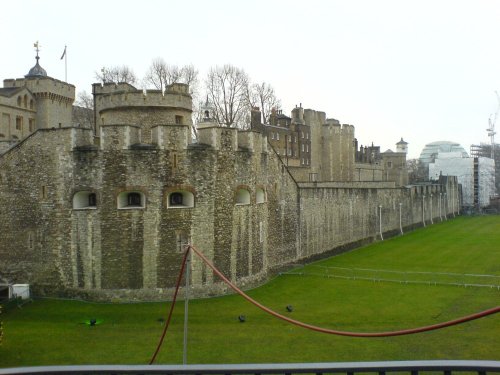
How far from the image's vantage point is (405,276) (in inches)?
878

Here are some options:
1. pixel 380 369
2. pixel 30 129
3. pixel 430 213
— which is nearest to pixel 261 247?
pixel 380 369

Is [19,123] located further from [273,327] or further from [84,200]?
[273,327]

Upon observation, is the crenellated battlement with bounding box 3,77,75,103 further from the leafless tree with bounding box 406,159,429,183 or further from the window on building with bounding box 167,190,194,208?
the leafless tree with bounding box 406,159,429,183

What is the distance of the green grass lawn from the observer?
12641 mm

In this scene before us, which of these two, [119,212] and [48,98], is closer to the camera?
[119,212]

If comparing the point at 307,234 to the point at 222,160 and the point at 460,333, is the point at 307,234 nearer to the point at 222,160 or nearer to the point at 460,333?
the point at 222,160

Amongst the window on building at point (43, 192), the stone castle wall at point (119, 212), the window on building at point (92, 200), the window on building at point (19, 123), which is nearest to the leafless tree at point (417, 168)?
the window on building at point (19, 123)

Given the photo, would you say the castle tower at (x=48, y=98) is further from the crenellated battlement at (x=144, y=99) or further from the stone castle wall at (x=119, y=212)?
the stone castle wall at (x=119, y=212)

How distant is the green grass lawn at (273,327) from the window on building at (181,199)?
3346 mm

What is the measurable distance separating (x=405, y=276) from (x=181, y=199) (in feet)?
31.8

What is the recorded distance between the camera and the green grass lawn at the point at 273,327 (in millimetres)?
12641

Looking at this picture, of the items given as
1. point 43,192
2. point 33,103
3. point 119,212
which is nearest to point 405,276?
point 119,212

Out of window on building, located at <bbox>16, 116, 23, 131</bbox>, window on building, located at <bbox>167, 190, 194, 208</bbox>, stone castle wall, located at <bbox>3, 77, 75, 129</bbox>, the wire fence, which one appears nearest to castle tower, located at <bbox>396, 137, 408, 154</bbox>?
stone castle wall, located at <bbox>3, 77, 75, 129</bbox>

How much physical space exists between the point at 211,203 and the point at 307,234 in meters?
8.93
